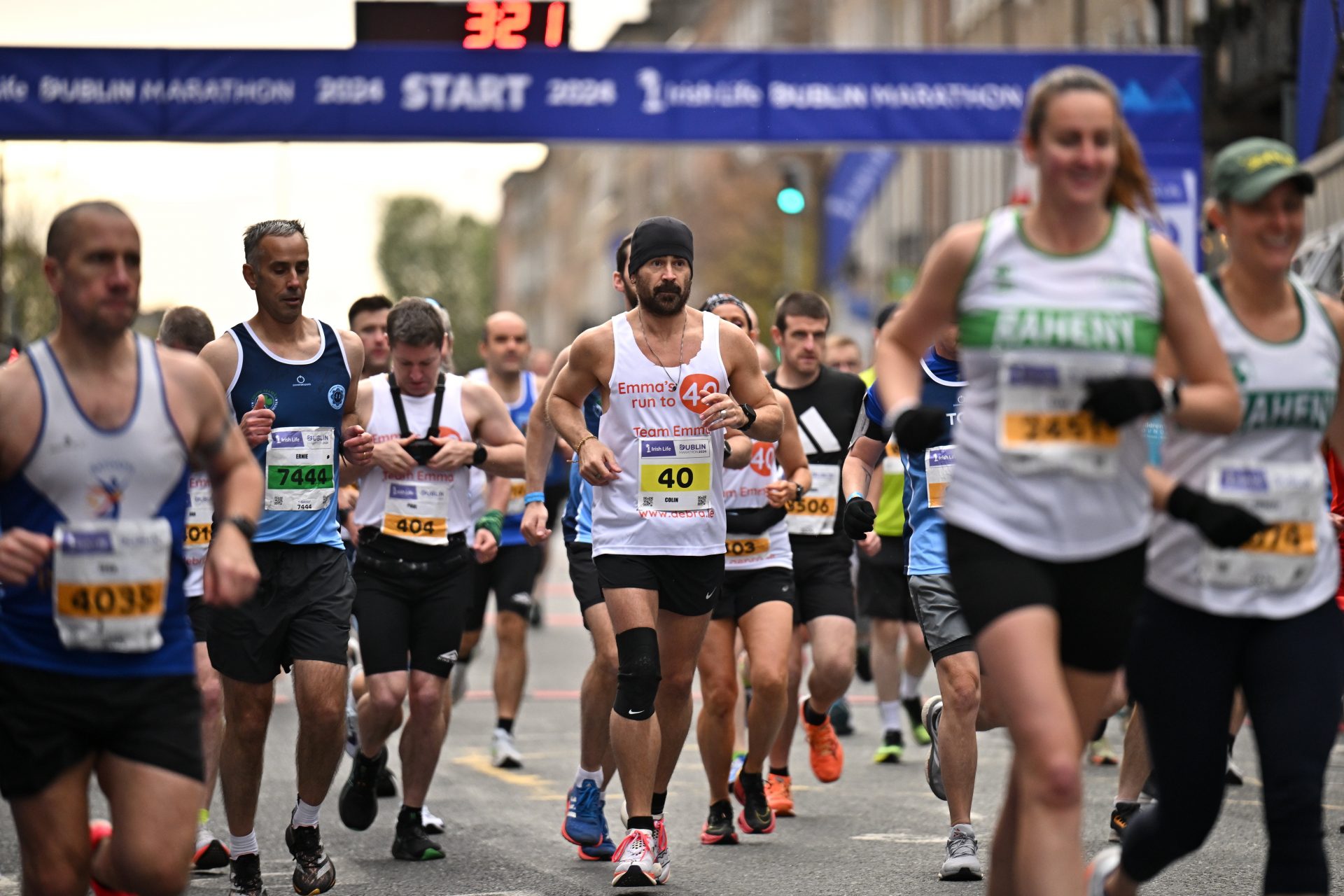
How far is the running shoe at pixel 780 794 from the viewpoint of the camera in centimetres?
958

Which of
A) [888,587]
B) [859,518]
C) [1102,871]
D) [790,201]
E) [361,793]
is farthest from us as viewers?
[790,201]

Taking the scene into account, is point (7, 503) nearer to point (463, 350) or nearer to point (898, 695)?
point (898, 695)

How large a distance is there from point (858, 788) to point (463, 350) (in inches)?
5265

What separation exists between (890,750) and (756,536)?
2703 mm

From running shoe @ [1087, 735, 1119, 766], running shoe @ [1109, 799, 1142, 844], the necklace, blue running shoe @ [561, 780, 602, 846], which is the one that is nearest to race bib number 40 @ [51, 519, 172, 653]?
the necklace

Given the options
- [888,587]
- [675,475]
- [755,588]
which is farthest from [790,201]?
[675,475]

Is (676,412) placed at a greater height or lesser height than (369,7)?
lesser

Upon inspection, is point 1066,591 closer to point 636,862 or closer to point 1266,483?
point 1266,483

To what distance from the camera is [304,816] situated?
7562 millimetres

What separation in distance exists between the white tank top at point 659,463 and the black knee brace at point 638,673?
0.33 meters

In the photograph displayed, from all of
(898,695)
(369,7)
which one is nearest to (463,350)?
(369,7)

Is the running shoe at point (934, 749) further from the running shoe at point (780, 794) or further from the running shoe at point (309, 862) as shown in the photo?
the running shoe at point (309, 862)

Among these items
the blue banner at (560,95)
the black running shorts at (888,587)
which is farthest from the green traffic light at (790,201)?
the black running shorts at (888,587)

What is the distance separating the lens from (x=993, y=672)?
500 cm
